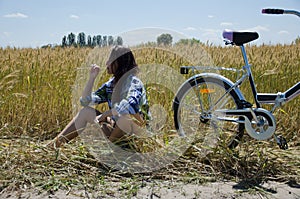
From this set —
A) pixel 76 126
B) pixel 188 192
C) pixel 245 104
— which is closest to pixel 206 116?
pixel 245 104

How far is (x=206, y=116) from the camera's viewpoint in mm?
3980

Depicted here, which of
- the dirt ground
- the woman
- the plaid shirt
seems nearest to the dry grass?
the dirt ground

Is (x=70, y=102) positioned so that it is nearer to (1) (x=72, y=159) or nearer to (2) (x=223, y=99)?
(1) (x=72, y=159)

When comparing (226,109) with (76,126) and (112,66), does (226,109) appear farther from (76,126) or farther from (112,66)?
(76,126)

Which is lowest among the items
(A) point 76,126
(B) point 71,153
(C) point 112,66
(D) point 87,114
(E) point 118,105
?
(B) point 71,153

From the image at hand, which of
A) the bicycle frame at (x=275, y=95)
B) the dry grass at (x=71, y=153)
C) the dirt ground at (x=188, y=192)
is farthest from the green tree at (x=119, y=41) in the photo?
the dirt ground at (x=188, y=192)

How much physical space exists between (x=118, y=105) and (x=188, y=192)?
104cm

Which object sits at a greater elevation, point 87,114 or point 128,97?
point 128,97

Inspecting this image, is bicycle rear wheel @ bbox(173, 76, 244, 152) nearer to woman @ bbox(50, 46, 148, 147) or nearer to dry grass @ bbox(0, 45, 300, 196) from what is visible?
dry grass @ bbox(0, 45, 300, 196)

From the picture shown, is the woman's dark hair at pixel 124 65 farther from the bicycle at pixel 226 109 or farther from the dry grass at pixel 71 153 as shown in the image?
the dry grass at pixel 71 153

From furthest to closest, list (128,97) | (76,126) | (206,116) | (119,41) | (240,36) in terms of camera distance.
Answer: (119,41)
(206,116)
(76,126)
(240,36)
(128,97)

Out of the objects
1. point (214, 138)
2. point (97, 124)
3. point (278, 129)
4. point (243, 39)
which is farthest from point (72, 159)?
point (278, 129)

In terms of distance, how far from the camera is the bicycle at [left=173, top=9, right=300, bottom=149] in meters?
3.74

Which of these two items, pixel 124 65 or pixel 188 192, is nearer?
pixel 188 192
